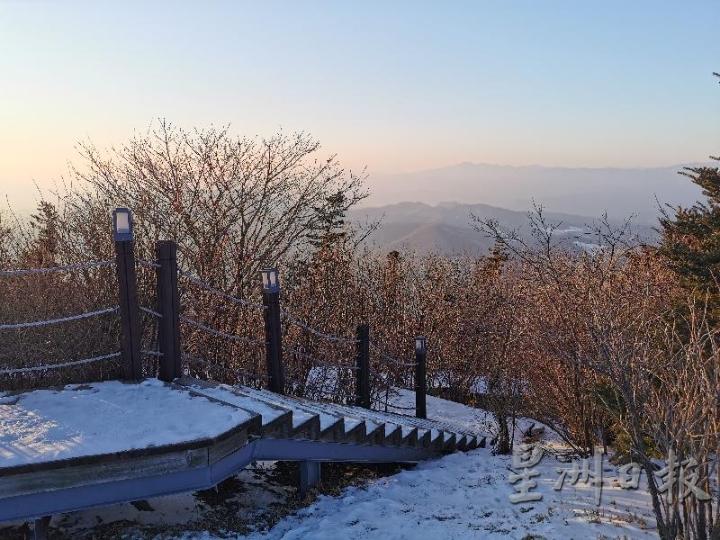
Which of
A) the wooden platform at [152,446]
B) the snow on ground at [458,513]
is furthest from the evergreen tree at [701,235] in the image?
the wooden platform at [152,446]

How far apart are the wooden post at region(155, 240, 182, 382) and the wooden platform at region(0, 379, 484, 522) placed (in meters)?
0.25

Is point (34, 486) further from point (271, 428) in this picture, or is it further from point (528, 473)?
point (528, 473)

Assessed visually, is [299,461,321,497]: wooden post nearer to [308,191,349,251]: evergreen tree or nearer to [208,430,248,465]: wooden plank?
[208,430,248,465]: wooden plank

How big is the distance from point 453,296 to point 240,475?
584 inches

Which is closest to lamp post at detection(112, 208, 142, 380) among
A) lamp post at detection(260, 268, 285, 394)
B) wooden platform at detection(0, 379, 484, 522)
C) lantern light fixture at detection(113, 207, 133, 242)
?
lantern light fixture at detection(113, 207, 133, 242)

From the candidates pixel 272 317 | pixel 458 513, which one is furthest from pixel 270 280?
pixel 458 513

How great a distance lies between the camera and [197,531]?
445 cm

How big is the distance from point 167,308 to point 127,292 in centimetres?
40

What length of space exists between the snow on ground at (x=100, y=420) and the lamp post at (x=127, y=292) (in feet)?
0.80

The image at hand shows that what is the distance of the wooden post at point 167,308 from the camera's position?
5316 millimetres

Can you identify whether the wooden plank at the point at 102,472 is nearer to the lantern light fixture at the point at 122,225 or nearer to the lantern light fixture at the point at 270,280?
the lantern light fixture at the point at 122,225

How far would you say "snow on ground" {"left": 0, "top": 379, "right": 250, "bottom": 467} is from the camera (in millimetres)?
3590

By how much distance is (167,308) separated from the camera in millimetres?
5336

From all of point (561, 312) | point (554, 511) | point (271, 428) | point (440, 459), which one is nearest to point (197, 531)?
point (271, 428)
